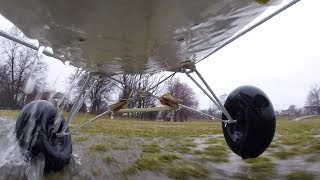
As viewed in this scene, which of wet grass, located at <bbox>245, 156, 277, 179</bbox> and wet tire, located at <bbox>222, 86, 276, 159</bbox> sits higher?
wet tire, located at <bbox>222, 86, 276, 159</bbox>

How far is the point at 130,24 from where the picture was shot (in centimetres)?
168

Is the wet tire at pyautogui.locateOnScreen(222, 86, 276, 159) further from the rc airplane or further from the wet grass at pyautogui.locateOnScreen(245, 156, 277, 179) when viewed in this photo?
the wet grass at pyautogui.locateOnScreen(245, 156, 277, 179)

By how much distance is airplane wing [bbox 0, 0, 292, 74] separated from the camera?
4.86 feet

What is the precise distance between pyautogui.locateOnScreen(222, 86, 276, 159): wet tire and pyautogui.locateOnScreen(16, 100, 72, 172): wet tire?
2067 millimetres

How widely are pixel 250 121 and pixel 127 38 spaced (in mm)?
2469

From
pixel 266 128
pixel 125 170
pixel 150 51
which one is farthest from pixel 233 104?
pixel 150 51

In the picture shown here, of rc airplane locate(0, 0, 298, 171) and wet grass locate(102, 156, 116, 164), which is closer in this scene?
rc airplane locate(0, 0, 298, 171)

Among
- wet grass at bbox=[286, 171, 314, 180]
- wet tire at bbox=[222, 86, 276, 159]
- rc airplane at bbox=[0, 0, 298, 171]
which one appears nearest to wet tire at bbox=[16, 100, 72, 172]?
rc airplane at bbox=[0, 0, 298, 171]

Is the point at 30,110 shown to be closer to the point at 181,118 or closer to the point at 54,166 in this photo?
the point at 54,166

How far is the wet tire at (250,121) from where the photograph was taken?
13.0ft

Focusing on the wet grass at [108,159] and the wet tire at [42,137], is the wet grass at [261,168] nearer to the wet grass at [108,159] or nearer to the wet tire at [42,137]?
the wet grass at [108,159]

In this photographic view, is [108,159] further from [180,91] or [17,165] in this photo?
[180,91]

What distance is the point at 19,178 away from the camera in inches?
126

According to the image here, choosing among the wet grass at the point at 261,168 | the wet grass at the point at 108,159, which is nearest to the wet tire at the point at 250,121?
the wet grass at the point at 261,168
